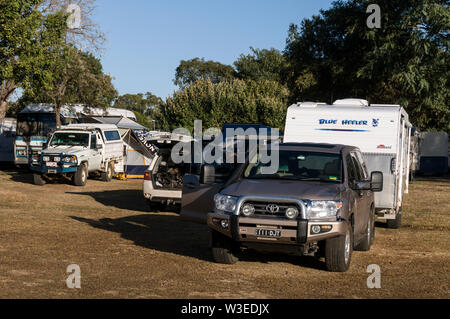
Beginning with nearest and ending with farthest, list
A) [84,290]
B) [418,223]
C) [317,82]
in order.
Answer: [84,290] → [418,223] → [317,82]

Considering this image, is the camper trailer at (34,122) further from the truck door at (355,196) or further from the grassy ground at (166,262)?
the truck door at (355,196)

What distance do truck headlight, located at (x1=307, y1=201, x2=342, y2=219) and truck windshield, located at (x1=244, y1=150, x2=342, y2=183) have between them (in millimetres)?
838

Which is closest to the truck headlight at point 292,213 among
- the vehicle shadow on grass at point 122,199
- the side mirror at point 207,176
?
the side mirror at point 207,176

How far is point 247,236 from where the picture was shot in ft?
28.1

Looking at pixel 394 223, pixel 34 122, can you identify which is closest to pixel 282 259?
pixel 394 223

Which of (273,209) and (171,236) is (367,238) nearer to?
(273,209)

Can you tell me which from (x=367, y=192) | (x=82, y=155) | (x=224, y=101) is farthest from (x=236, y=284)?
(x=224, y=101)

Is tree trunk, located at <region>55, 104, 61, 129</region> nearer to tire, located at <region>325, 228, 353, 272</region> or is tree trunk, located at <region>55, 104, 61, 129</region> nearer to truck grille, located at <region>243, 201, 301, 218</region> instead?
truck grille, located at <region>243, 201, 301, 218</region>

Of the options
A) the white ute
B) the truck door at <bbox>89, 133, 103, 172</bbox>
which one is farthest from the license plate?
the truck door at <bbox>89, 133, 103, 172</bbox>

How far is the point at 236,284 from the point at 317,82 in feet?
92.9

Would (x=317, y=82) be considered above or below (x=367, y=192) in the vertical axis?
above

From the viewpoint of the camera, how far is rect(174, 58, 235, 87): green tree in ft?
312

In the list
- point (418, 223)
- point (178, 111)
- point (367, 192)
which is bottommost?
point (418, 223)
